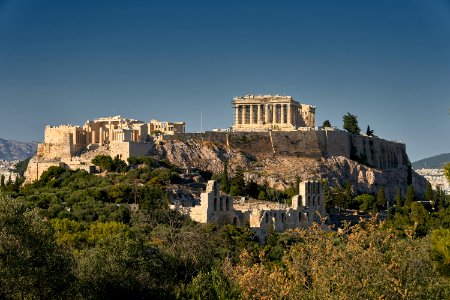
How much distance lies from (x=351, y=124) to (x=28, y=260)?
57.9 m

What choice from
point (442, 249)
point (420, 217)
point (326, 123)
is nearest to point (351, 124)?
point (326, 123)

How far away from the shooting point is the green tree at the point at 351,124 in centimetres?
7781

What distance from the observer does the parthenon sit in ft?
245

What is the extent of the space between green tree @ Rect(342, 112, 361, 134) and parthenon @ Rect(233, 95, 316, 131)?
4.56 m

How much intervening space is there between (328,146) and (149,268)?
43.9m

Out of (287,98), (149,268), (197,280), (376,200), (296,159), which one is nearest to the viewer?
(197,280)

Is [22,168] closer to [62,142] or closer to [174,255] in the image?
[62,142]

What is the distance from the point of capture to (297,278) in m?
22.0

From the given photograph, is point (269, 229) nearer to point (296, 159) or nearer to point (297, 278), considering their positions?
point (297, 278)

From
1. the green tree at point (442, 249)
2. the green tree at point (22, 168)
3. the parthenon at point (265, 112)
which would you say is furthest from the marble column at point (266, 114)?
the green tree at point (442, 249)

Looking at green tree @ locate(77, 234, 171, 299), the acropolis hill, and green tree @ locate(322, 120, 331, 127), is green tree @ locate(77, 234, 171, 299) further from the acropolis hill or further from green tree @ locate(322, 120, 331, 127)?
green tree @ locate(322, 120, 331, 127)

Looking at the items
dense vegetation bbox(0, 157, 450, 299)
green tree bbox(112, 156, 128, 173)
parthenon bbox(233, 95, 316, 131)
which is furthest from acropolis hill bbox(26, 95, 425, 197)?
dense vegetation bbox(0, 157, 450, 299)

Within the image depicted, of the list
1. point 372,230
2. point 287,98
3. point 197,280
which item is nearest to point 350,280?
point 372,230

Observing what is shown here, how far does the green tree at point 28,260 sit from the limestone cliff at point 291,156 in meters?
34.7
